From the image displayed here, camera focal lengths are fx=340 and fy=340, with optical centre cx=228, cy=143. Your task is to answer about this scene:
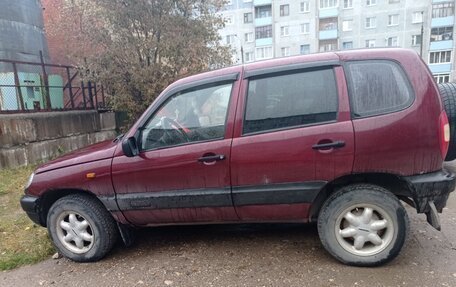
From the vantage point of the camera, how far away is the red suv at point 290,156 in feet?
9.08

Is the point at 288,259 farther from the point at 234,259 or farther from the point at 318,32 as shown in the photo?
the point at 318,32

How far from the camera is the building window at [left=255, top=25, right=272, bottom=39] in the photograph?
143ft

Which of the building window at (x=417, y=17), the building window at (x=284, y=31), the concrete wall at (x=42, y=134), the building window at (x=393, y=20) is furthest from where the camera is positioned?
the building window at (x=284, y=31)

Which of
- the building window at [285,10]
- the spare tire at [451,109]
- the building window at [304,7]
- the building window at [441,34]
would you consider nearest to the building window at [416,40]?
the building window at [441,34]

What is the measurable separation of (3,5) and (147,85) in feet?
28.8

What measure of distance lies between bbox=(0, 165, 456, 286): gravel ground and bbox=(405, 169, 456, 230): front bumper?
510 millimetres

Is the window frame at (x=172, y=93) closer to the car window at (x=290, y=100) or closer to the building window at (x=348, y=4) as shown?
the car window at (x=290, y=100)

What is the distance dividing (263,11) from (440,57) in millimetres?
21434

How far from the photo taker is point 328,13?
40.6 m

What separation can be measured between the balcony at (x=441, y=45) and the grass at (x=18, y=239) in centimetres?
4290

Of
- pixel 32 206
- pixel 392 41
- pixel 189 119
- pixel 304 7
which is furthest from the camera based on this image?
pixel 304 7

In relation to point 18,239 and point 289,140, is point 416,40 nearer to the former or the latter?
point 289,140

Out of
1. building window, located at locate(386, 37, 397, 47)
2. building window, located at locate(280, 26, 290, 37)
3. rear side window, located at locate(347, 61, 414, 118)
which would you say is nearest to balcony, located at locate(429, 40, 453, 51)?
building window, located at locate(386, 37, 397, 47)

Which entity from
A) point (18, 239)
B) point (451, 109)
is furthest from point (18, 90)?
point (451, 109)
